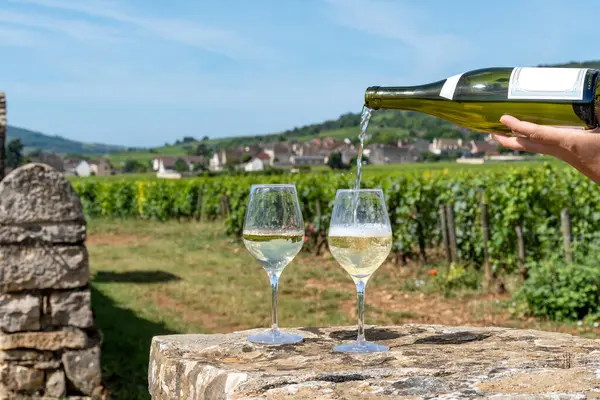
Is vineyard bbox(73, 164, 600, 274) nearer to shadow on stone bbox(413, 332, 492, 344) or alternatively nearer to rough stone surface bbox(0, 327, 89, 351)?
rough stone surface bbox(0, 327, 89, 351)

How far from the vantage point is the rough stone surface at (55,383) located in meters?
5.69

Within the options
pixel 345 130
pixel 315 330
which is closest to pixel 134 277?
pixel 315 330

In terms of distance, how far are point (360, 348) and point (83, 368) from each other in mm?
3995

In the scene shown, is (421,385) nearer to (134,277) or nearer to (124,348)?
(124,348)

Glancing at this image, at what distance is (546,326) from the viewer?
338 inches

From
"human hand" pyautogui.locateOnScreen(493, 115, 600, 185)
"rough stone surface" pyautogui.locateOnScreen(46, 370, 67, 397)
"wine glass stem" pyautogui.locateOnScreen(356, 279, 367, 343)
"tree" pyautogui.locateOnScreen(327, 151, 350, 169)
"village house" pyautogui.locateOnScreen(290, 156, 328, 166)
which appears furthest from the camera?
"village house" pyautogui.locateOnScreen(290, 156, 328, 166)

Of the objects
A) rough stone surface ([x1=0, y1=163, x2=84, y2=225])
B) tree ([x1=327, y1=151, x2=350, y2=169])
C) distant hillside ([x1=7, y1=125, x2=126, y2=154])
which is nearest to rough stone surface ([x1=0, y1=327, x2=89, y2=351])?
rough stone surface ([x1=0, y1=163, x2=84, y2=225])

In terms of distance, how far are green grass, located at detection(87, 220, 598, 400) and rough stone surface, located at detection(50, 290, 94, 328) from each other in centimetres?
89

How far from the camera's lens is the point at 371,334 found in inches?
106

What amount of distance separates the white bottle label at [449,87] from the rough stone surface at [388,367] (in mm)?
872

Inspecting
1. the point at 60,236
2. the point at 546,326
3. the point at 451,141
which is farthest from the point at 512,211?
the point at 451,141

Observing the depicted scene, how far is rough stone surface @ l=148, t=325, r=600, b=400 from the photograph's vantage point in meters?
1.86

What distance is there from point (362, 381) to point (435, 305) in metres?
8.47

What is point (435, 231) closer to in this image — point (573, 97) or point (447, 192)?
point (447, 192)
